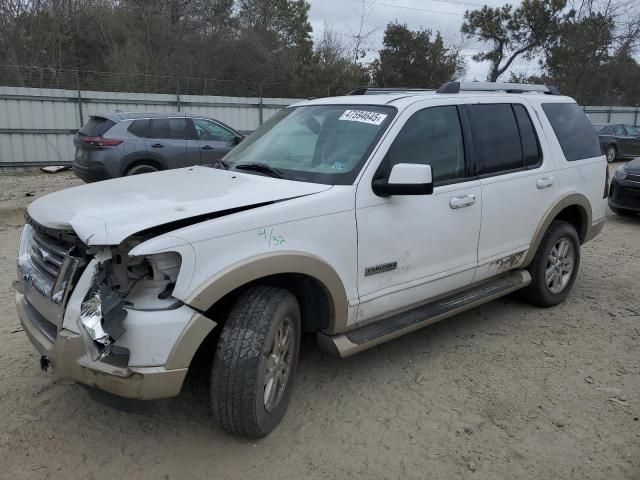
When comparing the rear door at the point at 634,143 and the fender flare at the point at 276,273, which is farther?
→ the rear door at the point at 634,143

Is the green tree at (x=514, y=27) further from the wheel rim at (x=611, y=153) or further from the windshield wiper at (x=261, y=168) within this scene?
the windshield wiper at (x=261, y=168)

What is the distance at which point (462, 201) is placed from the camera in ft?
12.5

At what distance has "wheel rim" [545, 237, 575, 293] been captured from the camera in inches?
194

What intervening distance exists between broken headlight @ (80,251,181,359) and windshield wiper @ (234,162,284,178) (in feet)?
3.68

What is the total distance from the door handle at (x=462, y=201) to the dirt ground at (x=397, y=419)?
1150mm

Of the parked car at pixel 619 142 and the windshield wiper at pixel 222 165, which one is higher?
the windshield wiper at pixel 222 165

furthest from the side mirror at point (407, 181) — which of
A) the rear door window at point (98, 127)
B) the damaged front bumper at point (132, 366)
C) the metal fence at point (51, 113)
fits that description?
the metal fence at point (51, 113)

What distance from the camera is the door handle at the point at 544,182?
4500 mm

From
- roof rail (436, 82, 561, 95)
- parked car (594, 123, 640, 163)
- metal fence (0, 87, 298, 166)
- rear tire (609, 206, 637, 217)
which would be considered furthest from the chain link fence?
roof rail (436, 82, 561, 95)

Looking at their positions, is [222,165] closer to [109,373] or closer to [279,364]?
[279,364]

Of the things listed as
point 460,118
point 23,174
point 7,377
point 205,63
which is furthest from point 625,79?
point 7,377

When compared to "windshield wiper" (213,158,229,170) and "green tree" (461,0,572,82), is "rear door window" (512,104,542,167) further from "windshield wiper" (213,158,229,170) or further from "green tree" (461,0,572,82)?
"green tree" (461,0,572,82)

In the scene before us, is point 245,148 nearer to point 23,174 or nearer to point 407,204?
point 407,204

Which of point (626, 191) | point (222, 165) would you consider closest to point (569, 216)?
point (222, 165)
